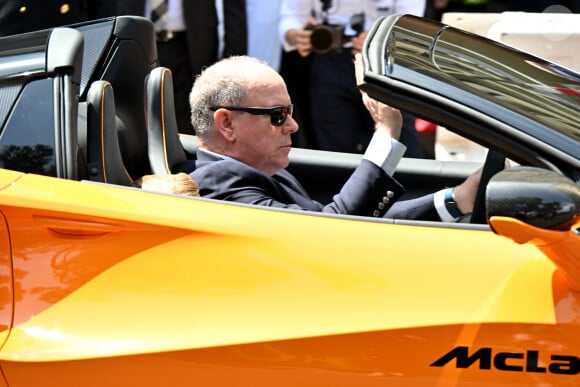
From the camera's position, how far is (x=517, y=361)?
1.97m

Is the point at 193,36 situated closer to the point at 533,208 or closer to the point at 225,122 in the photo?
the point at 225,122

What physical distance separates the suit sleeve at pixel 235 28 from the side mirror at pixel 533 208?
3355 millimetres

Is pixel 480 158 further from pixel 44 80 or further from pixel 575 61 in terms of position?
pixel 44 80

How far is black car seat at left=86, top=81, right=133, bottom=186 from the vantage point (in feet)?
8.45

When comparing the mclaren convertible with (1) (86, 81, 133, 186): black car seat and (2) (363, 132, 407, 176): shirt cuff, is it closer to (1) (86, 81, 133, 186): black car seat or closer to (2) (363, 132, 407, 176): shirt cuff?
(1) (86, 81, 133, 186): black car seat

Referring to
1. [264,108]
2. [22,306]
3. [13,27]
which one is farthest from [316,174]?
[13,27]

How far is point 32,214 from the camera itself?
2143mm

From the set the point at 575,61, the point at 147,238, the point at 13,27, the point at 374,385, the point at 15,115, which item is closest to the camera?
the point at 374,385

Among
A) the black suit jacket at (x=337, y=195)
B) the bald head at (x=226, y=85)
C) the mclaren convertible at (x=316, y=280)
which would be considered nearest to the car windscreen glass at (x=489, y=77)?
the mclaren convertible at (x=316, y=280)

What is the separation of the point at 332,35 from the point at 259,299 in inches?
116

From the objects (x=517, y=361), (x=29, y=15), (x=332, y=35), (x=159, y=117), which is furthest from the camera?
(x=332, y=35)

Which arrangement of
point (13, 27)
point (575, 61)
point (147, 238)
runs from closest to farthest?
1. point (147, 238)
2. point (575, 61)
3. point (13, 27)

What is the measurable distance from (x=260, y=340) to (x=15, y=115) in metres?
0.76

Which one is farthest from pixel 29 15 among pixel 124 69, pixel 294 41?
pixel 124 69
